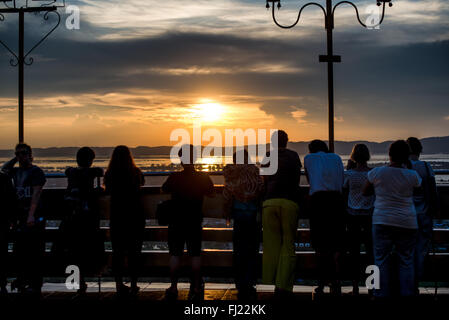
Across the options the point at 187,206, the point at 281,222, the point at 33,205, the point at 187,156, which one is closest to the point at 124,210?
the point at 187,206

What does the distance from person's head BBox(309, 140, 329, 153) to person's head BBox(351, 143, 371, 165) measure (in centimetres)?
38

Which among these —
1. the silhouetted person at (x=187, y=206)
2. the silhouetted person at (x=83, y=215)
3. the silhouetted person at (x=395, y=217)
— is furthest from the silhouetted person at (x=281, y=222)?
the silhouetted person at (x=83, y=215)

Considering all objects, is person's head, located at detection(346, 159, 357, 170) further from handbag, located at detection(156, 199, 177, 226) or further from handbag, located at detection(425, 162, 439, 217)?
handbag, located at detection(156, 199, 177, 226)

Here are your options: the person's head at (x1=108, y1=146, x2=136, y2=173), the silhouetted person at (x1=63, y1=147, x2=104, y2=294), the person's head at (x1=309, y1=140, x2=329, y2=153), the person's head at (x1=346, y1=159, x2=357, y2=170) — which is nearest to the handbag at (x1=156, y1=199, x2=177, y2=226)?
the person's head at (x1=108, y1=146, x2=136, y2=173)

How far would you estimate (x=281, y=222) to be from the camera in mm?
7000

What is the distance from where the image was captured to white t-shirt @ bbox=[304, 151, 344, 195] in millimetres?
6984

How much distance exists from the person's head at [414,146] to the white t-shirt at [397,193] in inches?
22.7

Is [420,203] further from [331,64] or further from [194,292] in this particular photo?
[194,292]

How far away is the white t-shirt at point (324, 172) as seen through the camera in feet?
22.9

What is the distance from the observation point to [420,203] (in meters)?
6.89

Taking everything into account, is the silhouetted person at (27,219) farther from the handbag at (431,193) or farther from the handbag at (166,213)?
the handbag at (431,193)

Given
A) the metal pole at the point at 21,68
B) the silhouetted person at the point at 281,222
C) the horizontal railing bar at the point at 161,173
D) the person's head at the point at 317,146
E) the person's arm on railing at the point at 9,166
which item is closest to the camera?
the silhouetted person at the point at 281,222
